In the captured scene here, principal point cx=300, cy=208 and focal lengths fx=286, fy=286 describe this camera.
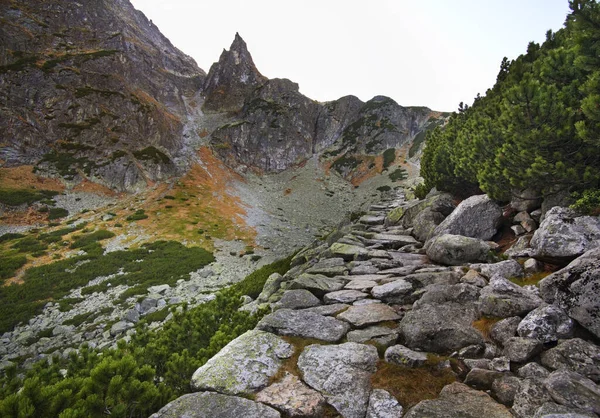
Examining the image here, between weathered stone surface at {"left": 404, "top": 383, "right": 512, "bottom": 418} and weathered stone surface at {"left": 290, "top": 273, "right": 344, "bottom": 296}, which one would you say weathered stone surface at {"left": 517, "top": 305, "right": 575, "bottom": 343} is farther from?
weathered stone surface at {"left": 290, "top": 273, "right": 344, "bottom": 296}

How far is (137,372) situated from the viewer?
4.30 metres

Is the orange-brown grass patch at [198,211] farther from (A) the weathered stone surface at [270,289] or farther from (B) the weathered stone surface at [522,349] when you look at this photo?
(B) the weathered stone surface at [522,349]

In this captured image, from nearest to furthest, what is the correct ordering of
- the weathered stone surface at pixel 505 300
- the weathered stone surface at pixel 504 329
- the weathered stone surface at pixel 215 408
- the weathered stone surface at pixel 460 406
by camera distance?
the weathered stone surface at pixel 460 406 < the weathered stone surface at pixel 215 408 < the weathered stone surface at pixel 504 329 < the weathered stone surface at pixel 505 300

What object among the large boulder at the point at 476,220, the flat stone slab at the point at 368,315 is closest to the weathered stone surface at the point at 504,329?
the flat stone slab at the point at 368,315

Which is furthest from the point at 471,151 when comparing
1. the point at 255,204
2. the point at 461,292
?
the point at 255,204

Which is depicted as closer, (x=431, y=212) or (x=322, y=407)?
(x=322, y=407)

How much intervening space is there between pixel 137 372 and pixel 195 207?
47566mm

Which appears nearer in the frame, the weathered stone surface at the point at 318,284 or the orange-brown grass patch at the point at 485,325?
the orange-brown grass patch at the point at 485,325

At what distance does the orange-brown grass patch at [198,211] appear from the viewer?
1545 inches

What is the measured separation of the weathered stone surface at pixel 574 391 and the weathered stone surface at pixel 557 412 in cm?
8

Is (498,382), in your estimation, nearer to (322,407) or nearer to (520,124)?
(322,407)

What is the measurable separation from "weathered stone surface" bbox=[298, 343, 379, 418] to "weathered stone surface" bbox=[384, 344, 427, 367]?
25 cm

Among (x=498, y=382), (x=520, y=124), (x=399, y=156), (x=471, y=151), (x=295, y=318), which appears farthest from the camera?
(x=399, y=156)

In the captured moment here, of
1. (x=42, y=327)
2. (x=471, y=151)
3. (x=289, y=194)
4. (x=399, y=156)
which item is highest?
(x=399, y=156)
